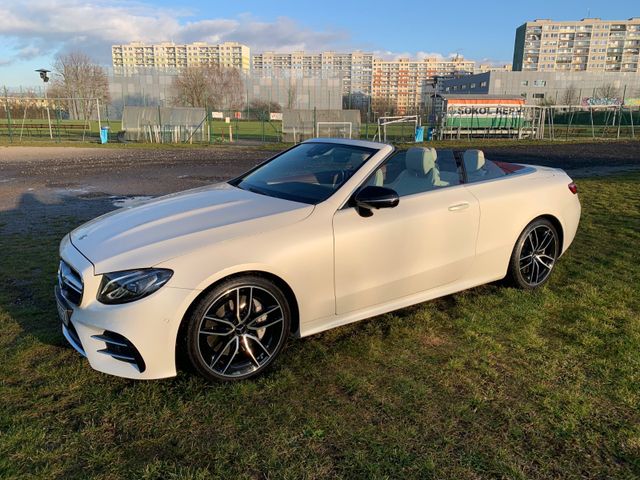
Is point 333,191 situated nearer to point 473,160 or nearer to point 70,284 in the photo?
point 473,160

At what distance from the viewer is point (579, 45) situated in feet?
472

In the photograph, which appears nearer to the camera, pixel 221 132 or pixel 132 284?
pixel 132 284

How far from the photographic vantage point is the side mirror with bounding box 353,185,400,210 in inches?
136

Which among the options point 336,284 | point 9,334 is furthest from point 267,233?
point 9,334

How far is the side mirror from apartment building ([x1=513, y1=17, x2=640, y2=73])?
160m

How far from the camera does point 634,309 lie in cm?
436

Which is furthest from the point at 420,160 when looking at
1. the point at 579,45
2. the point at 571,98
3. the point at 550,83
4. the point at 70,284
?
the point at 579,45

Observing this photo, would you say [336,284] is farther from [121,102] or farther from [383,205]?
[121,102]

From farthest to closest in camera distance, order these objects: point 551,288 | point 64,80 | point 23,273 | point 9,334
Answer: point 64,80 → point 23,273 → point 551,288 → point 9,334

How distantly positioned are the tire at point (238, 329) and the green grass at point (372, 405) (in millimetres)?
126

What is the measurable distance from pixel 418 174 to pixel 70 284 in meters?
2.74

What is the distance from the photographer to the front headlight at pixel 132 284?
2879mm

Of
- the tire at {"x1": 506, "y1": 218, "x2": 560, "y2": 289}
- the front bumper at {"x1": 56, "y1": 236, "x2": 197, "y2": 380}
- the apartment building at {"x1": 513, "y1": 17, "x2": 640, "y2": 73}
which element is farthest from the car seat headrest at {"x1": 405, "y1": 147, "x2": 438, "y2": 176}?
the apartment building at {"x1": 513, "y1": 17, "x2": 640, "y2": 73}

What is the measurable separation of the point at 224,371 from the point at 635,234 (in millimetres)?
6295
